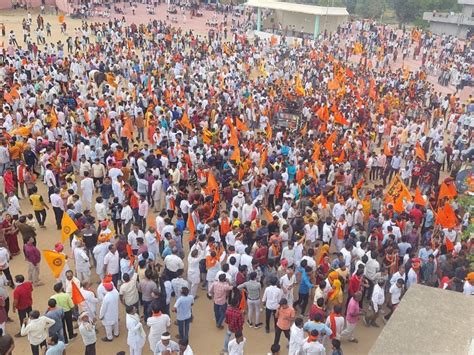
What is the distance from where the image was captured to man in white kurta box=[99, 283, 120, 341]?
23.2ft

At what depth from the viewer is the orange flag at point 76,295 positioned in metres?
7.03

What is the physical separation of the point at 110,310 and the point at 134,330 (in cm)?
79

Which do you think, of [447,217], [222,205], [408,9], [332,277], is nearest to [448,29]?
[408,9]

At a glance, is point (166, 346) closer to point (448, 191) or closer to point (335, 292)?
point (335, 292)

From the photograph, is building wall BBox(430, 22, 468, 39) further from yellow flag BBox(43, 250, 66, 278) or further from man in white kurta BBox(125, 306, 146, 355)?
man in white kurta BBox(125, 306, 146, 355)

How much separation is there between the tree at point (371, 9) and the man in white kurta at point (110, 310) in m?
60.7

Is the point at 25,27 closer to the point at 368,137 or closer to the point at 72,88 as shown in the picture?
the point at 72,88

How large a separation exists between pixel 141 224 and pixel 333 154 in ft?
19.8

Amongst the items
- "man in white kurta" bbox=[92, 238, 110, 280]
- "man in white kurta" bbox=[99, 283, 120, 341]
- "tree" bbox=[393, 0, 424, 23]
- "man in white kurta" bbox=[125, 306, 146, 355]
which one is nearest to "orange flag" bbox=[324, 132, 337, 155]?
"man in white kurta" bbox=[92, 238, 110, 280]

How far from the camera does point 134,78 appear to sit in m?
22.2

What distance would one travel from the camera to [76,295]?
7066 millimetres

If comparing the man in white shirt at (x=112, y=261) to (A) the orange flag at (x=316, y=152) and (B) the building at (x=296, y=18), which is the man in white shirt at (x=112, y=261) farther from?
(B) the building at (x=296, y=18)

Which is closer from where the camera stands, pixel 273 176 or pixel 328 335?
pixel 328 335

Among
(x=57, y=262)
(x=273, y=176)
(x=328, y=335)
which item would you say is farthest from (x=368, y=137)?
(x=57, y=262)
